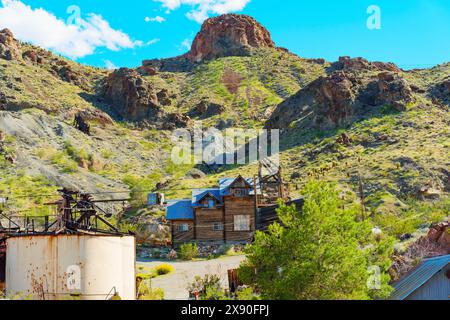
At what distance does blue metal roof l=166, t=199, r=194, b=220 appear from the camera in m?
47.1

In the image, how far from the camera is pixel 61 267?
21344 millimetres

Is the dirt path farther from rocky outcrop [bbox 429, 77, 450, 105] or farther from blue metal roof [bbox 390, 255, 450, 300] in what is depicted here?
rocky outcrop [bbox 429, 77, 450, 105]

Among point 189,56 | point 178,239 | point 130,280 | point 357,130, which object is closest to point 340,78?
point 357,130

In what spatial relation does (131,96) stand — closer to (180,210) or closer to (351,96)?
(351,96)

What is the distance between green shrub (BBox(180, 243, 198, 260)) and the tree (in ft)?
71.7

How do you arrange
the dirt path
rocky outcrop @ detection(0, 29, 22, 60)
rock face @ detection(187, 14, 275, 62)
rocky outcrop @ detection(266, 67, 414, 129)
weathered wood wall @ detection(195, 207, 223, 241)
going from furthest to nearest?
rock face @ detection(187, 14, 275, 62), rocky outcrop @ detection(0, 29, 22, 60), rocky outcrop @ detection(266, 67, 414, 129), weathered wood wall @ detection(195, 207, 223, 241), the dirt path

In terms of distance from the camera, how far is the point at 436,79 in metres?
92.1

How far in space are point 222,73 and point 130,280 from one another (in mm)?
105716

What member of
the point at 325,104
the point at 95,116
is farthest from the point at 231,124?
the point at 95,116

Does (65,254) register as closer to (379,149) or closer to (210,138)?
(379,149)

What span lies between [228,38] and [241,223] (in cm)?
11056

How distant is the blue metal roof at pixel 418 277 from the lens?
21.3 meters

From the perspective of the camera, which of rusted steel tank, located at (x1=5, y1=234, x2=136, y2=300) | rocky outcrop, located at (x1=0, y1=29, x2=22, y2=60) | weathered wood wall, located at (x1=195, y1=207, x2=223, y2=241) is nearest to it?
rusted steel tank, located at (x1=5, y1=234, x2=136, y2=300)

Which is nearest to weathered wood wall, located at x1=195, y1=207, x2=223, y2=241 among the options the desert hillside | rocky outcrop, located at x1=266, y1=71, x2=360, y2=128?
the desert hillside
